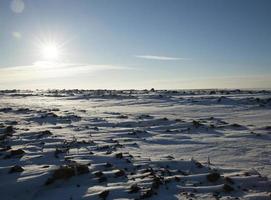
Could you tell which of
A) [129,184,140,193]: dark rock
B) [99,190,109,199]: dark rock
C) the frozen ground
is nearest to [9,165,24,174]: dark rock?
the frozen ground

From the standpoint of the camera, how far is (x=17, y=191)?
7508 millimetres

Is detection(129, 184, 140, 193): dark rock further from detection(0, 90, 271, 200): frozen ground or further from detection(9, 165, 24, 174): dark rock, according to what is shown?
detection(9, 165, 24, 174): dark rock

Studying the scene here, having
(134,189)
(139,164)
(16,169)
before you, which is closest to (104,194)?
(134,189)

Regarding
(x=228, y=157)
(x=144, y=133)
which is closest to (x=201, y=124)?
(x=144, y=133)

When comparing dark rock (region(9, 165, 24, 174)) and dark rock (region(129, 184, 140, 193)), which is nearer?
dark rock (region(129, 184, 140, 193))

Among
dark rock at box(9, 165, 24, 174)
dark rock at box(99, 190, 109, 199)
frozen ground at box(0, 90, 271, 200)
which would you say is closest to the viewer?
dark rock at box(99, 190, 109, 199)

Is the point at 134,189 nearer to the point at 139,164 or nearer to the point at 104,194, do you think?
the point at 104,194

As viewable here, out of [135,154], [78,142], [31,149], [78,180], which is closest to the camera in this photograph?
[78,180]

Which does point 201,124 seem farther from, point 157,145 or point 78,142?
point 78,142

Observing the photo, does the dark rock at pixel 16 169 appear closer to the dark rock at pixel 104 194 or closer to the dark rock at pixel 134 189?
the dark rock at pixel 104 194

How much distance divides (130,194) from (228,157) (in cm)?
427

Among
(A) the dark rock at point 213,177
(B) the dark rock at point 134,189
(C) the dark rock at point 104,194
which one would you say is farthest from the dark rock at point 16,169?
(A) the dark rock at point 213,177

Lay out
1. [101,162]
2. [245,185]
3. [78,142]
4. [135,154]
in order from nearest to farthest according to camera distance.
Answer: [245,185], [101,162], [135,154], [78,142]

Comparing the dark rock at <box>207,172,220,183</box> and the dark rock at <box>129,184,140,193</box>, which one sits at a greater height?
the dark rock at <box>207,172,220,183</box>
